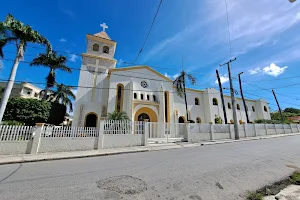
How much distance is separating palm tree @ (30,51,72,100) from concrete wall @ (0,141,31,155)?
33.7 feet

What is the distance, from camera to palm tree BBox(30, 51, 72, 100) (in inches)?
629

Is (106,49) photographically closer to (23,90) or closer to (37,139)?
(37,139)

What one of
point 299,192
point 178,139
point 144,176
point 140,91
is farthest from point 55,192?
point 140,91

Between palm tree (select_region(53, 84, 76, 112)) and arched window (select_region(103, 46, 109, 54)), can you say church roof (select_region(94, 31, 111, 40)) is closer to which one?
arched window (select_region(103, 46, 109, 54))

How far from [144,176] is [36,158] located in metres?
5.64

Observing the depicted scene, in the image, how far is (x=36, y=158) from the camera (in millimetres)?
6391

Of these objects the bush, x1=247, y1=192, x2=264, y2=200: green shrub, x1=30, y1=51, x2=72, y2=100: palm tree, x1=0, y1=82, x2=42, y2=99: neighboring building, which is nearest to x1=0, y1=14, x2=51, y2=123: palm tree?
the bush

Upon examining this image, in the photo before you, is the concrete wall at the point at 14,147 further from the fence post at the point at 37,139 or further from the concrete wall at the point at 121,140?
the concrete wall at the point at 121,140

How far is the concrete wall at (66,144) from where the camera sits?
25.3 ft

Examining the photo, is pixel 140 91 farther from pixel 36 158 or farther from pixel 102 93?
pixel 36 158

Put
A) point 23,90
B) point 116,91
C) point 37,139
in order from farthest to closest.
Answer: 1. point 23,90
2. point 116,91
3. point 37,139

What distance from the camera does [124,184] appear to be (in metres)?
3.45

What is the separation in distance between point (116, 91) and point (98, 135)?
8.65 metres

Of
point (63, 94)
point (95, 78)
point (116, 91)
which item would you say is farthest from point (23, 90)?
point (116, 91)
